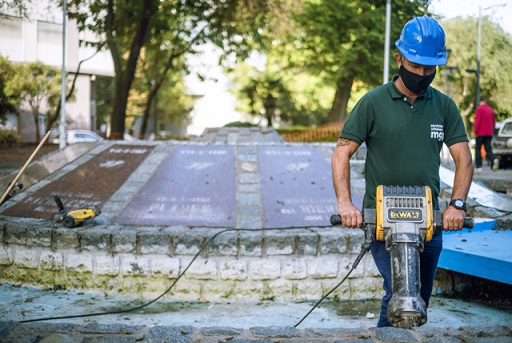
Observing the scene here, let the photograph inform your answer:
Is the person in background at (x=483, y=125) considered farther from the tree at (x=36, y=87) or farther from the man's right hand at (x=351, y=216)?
the tree at (x=36, y=87)

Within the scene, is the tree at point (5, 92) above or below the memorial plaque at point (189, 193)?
above

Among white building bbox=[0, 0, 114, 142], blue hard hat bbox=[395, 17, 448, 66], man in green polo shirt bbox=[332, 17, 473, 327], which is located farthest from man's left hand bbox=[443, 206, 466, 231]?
white building bbox=[0, 0, 114, 142]

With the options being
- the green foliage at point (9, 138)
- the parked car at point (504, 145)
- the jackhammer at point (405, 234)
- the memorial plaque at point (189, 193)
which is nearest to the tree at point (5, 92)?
the green foliage at point (9, 138)

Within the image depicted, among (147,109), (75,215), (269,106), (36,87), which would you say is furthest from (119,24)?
(269,106)

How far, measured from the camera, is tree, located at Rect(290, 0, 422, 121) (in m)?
20.5

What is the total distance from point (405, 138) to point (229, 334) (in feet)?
4.97

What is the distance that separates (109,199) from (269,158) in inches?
92.5

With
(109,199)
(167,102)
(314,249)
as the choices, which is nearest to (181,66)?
(109,199)

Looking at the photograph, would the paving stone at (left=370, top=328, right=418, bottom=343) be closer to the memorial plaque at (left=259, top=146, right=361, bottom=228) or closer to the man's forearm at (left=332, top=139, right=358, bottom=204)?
the man's forearm at (left=332, top=139, right=358, bottom=204)

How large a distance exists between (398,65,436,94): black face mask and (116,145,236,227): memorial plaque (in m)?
3.41

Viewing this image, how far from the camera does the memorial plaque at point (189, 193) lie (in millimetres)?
6329

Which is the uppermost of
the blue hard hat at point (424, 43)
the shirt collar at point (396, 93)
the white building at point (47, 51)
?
the white building at point (47, 51)

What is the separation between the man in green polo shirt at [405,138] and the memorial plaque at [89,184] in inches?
171

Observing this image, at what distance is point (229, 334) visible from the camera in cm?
333
